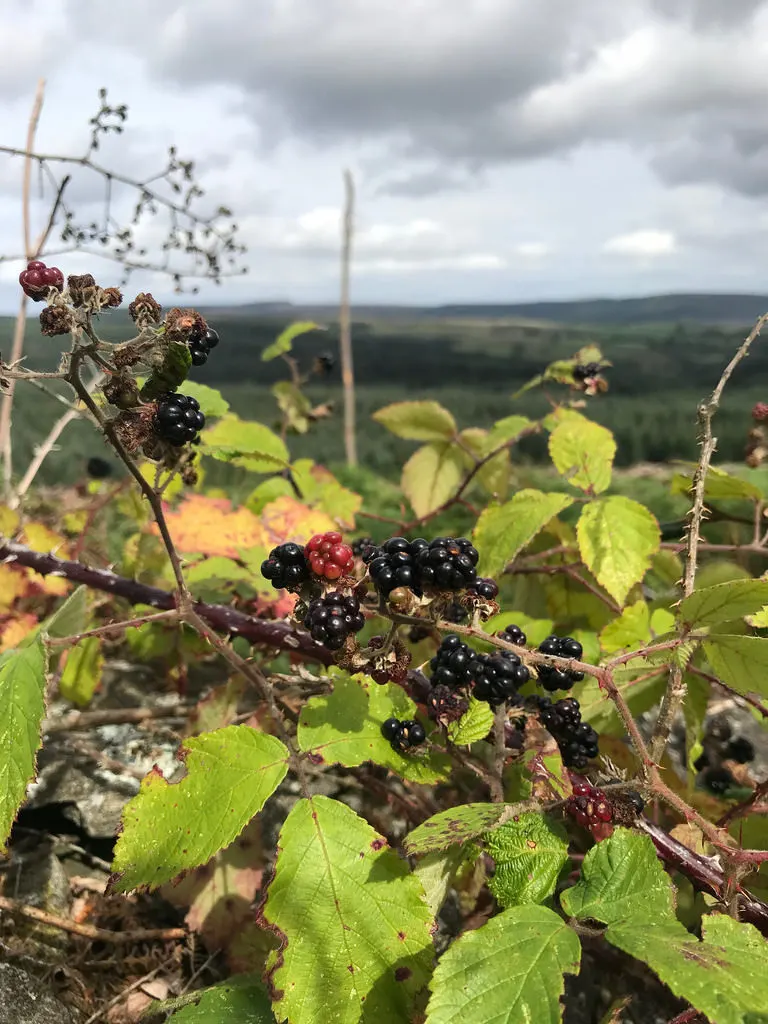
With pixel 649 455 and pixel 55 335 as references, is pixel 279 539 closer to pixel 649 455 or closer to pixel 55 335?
pixel 55 335

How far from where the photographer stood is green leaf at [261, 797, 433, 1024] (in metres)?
0.84

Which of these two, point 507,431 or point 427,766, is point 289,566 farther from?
point 507,431

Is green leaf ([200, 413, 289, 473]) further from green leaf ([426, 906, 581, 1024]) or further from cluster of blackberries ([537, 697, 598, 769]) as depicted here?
green leaf ([426, 906, 581, 1024])

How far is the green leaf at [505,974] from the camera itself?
69 centimetres

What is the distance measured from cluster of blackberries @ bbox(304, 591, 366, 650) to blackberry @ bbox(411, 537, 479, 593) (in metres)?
0.09

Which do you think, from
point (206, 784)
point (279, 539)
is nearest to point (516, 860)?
point (206, 784)

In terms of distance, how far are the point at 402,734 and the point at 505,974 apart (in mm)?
362

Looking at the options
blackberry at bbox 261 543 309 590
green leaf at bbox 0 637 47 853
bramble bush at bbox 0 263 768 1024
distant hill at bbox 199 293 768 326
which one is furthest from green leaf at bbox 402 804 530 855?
distant hill at bbox 199 293 768 326

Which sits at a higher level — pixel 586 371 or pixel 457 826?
pixel 586 371

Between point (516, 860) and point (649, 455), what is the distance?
184 inches

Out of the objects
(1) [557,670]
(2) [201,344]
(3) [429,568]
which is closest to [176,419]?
(2) [201,344]

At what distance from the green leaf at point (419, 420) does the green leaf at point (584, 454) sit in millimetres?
533

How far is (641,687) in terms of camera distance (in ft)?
4.50

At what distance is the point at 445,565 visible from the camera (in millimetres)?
811
